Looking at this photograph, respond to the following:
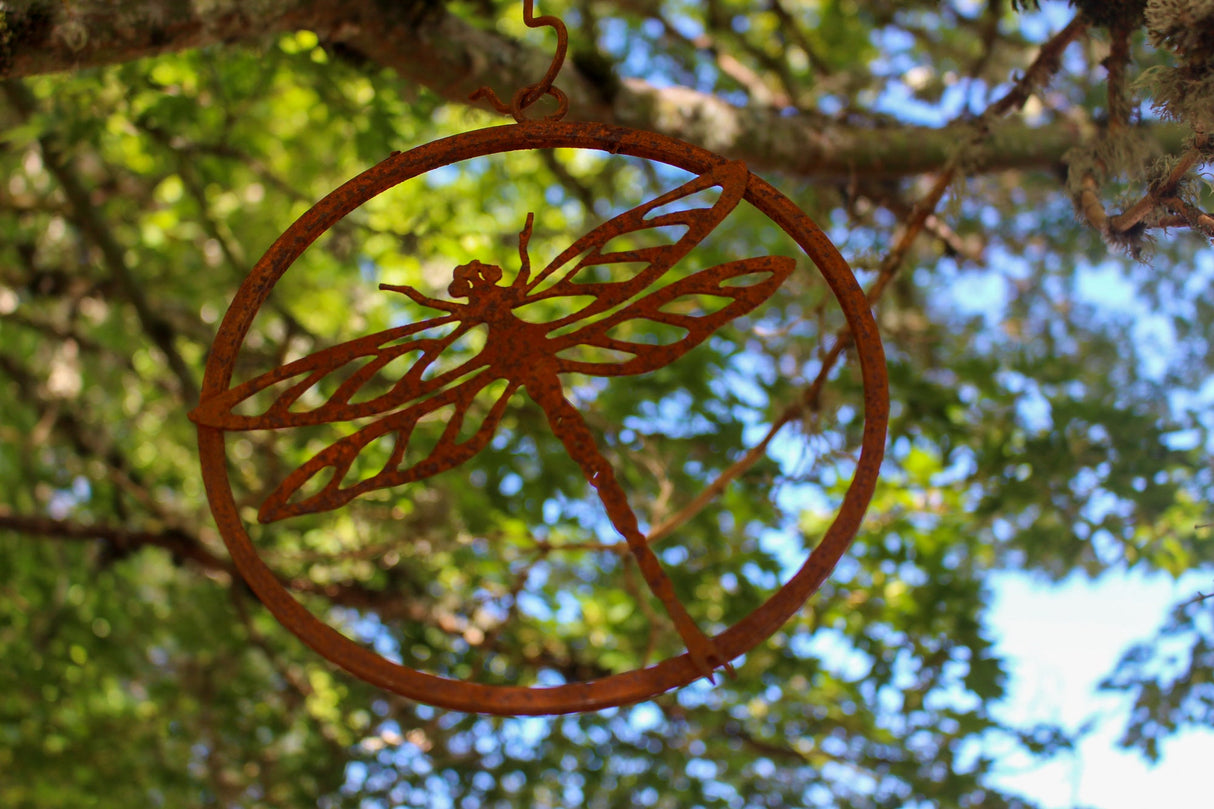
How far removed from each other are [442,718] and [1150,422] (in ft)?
8.01

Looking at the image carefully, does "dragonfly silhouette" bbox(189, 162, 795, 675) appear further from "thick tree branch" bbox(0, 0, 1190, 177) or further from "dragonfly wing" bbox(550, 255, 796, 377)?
"thick tree branch" bbox(0, 0, 1190, 177)

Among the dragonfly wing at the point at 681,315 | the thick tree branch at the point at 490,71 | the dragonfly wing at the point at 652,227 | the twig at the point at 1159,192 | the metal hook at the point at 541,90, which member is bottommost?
A: the dragonfly wing at the point at 681,315

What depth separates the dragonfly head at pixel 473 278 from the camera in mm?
1491

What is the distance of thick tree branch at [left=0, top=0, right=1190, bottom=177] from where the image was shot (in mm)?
1925

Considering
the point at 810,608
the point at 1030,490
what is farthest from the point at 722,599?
the point at 1030,490

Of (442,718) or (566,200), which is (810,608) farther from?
(566,200)

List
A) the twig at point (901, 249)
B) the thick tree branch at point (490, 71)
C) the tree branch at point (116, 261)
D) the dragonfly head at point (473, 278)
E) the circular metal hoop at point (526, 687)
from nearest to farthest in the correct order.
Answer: the circular metal hoop at point (526, 687) → the dragonfly head at point (473, 278) → the thick tree branch at point (490, 71) → the twig at point (901, 249) → the tree branch at point (116, 261)

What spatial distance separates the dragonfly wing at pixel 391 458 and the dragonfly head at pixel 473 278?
14 cm

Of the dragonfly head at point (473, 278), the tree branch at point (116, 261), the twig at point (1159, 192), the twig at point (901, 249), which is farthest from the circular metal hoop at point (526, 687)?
the tree branch at point (116, 261)

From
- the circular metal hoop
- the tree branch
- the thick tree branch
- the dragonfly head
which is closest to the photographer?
the circular metal hoop

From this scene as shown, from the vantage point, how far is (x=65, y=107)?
311 cm

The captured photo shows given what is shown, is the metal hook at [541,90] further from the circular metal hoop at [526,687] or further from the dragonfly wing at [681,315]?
the dragonfly wing at [681,315]

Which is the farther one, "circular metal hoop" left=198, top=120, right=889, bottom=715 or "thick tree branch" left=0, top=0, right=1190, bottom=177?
"thick tree branch" left=0, top=0, right=1190, bottom=177

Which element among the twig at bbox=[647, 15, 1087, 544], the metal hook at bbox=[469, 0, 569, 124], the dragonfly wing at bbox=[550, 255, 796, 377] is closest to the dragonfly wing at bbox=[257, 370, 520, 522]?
the dragonfly wing at bbox=[550, 255, 796, 377]
